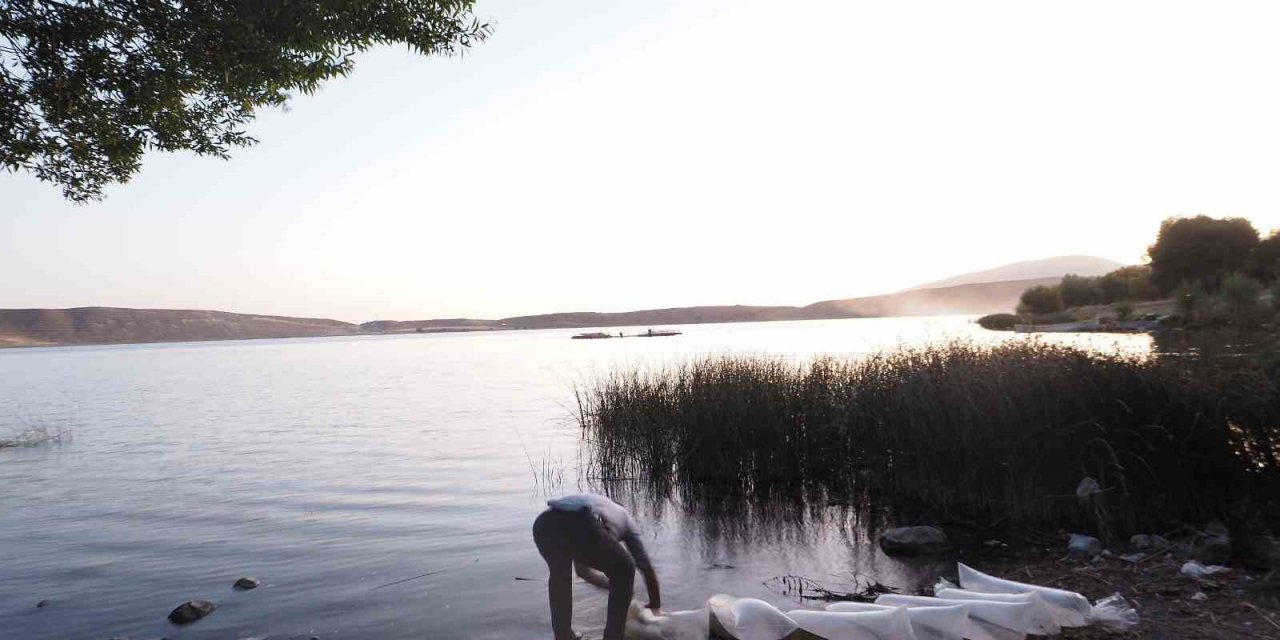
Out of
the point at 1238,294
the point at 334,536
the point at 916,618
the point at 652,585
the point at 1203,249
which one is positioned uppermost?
the point at 1203,249

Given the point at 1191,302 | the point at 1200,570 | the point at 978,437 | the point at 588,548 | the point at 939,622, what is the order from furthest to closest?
the point at 1191,302, the point at 978,437, the point at 1200,570, the point at 939,622, the point at 588,548

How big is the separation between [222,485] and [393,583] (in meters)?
6.94

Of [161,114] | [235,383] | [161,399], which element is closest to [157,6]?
[161,114]

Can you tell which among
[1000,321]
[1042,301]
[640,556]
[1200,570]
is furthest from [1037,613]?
[1042,301]

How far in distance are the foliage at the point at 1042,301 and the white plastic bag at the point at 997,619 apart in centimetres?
5795

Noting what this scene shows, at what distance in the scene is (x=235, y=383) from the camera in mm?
36344

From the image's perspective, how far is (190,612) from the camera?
20.8 feet

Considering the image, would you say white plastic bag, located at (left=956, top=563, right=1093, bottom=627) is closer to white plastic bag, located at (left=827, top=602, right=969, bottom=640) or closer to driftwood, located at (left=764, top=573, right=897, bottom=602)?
white plastic bag, located at (left=827, top=602, right=969, bottom=640)

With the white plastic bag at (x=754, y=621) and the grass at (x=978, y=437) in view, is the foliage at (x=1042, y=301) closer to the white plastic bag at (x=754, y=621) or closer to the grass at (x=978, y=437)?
the grass at (x=978, y=437)

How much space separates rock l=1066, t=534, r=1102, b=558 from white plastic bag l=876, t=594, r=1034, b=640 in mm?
2378

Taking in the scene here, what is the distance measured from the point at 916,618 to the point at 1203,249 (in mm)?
54719

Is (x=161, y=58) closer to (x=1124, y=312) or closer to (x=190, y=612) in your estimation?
(x=190, y=612)

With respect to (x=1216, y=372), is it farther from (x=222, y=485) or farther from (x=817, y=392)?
(x=222, y=485)

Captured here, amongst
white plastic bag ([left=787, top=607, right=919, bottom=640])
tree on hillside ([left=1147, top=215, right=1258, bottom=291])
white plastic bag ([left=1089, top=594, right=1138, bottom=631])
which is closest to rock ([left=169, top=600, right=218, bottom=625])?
white plastic bag ([left=787, top=607, right=919, bottom=640])
